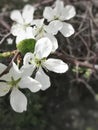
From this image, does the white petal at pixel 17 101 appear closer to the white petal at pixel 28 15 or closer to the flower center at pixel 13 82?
the flower center at pixel 13 82

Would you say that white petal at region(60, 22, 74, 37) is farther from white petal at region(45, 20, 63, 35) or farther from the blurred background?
the blurred background

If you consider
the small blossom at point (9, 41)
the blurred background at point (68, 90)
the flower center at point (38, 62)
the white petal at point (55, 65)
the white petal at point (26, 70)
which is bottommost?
the blurred background at point (68, 90)

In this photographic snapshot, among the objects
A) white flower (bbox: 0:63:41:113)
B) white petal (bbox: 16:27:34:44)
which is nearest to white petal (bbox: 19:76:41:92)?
white flower (bbox: 0:63:41:113)

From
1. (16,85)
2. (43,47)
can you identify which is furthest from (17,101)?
(43,47)

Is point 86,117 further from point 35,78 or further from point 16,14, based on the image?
point 35,78

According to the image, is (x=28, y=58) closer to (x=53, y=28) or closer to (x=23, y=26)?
(x=53, y=28)

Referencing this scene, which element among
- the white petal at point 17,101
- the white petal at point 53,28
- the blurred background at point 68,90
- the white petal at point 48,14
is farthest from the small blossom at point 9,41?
the white petal at point 17,101
